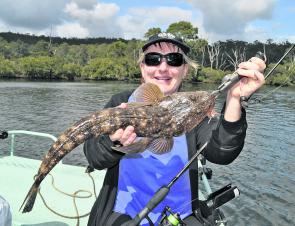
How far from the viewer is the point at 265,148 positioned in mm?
21172

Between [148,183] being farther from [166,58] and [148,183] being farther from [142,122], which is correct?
[166,58]

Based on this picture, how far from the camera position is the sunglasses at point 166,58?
458 cm

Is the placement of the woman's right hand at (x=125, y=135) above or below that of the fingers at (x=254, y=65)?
below

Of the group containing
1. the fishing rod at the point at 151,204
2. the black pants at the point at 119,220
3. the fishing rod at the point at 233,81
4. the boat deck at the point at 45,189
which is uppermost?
the fishing rod at the point at 233,81

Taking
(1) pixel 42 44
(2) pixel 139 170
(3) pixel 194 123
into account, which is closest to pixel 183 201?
(2) pixel 139 170

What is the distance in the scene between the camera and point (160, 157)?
420 centimetres

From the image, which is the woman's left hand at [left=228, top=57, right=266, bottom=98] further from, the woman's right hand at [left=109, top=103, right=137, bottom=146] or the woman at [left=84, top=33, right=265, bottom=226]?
the woman's right hand at [left=109, top=103, right=137, bottom=146]

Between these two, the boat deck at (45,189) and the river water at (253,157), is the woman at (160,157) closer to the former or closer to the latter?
the river water at (253,157)

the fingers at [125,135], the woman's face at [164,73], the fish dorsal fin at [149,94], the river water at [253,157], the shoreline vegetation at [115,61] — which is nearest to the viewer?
the fingers at [125,135]

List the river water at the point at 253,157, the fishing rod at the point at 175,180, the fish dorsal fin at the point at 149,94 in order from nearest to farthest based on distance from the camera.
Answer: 1. the fishing rod at the point at 175,180
2. the fish dorsal fin at the point at 149,94
3. the river water at the point at 253,157

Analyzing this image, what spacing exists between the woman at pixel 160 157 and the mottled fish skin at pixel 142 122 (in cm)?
12

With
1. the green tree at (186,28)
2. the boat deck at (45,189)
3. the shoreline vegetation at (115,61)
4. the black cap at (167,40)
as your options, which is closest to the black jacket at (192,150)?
the black cap at (167,40)

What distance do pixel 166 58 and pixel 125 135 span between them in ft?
4.71

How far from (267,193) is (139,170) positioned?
11099 millimetres
